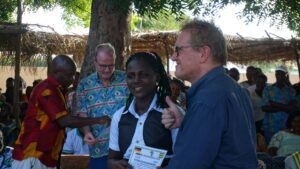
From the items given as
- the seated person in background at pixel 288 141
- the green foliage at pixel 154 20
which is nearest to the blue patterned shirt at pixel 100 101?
the green foliage at pixel 154 20

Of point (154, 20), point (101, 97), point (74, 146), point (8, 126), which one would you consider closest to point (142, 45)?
point (8, 126)

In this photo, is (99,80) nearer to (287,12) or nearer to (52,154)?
(52,154)

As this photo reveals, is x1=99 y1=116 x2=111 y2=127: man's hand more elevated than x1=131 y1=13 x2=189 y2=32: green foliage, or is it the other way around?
x1=131 y1=13 x2=189 y2=32: green foliage

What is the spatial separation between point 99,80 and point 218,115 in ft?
7.49

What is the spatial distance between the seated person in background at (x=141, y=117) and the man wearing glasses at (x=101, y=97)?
98cm

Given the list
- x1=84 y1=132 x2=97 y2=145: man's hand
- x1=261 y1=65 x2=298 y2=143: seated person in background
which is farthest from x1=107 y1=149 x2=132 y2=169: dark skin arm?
x1=261 y1=65 x2=298 y2=143: seated person in background

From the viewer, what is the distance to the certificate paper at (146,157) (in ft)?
9.33

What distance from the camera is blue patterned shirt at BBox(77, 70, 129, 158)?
4.16 m

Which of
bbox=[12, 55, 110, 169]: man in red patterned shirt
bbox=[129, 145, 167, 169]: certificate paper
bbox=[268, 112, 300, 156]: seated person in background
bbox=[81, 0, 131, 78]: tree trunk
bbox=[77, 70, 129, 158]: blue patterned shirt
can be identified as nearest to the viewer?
bbox=[129, 145, 167, 169]: certificate paper

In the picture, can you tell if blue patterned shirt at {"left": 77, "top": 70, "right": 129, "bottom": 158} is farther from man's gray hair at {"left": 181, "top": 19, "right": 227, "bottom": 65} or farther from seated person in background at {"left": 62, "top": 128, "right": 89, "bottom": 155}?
seated person in background at {"left": 62, "top": 128, "right": 89, "bottom": 155}

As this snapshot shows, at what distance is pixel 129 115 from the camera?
3066 millimetres

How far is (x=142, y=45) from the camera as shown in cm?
1259

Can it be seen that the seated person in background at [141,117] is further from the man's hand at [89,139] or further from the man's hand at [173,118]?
the man's hand at [89,139]

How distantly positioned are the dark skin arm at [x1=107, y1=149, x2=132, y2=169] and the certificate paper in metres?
0.06
